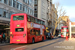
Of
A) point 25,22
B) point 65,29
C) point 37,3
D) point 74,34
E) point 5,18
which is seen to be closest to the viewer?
point 25,22

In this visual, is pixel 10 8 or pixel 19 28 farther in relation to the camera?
pixel 10 8

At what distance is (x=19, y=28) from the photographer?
58.1 feet

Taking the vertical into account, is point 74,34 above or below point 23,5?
below

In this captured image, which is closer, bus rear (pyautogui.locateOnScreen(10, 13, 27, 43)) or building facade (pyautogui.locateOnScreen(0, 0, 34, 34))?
bus rear (pyautogui.locateOnScreen(10, 13, 27, 43))

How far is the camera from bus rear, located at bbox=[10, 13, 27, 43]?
1753 centimetres

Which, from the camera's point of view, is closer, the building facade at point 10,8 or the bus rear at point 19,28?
the bus rear at point 19,28

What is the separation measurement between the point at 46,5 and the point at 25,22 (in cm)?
4493

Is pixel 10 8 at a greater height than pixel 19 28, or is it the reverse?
pixel 10 8

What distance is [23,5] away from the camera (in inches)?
1430

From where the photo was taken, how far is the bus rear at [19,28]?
17.5 meters

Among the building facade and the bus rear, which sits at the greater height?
the building facade

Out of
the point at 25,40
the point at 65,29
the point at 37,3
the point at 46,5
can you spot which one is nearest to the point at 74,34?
the point at 65,29

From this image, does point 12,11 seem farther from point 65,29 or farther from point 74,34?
point 65,29

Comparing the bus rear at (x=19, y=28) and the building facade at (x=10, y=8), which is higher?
the building facade at (x=10, y=8)
